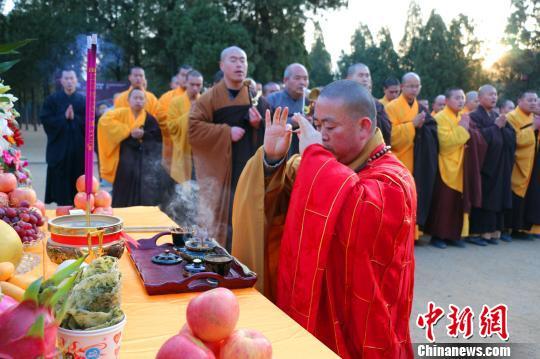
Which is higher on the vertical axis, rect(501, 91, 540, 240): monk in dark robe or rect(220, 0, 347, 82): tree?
rect(220, 0, 347, 82): tree

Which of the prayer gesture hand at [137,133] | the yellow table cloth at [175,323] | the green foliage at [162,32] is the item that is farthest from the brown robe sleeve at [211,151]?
the green foliage at [162,32]

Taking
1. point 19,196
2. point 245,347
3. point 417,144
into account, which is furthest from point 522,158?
point 245,347

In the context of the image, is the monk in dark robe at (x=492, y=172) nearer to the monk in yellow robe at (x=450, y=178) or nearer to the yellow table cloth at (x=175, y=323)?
the monk in yellow robe at (x=450, y=178)

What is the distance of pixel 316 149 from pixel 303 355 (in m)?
0.92

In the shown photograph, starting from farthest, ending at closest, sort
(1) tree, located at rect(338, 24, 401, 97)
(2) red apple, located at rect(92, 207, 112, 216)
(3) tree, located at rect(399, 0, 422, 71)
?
(3) tree, located at rect(399, 0, 422, 71) < (1) tree, located at rect(338, 24, 401, 97) < (2) red apple, located at rect(92, 207, 112, 216)

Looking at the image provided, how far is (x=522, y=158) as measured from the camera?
7270 millimetres

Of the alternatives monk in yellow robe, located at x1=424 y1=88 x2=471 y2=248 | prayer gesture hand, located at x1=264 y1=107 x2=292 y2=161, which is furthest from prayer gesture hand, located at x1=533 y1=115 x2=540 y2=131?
prayer gesture hand, located at x1=264 y1=107 x2=292 y2=161

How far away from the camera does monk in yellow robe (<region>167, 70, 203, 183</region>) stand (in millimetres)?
6633

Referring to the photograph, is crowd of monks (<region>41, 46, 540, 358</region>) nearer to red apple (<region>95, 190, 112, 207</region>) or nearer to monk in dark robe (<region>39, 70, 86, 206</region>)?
monk in dark robe (<region>39, 70, 86, 206</region>)

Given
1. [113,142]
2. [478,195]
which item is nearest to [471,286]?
[478,195]

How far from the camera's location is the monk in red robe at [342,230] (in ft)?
6.01

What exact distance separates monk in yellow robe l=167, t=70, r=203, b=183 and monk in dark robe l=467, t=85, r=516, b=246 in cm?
395

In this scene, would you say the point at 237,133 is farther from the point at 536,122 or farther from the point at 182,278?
the point at 536,122

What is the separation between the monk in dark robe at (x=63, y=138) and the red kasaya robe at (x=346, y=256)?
5.59 metres
